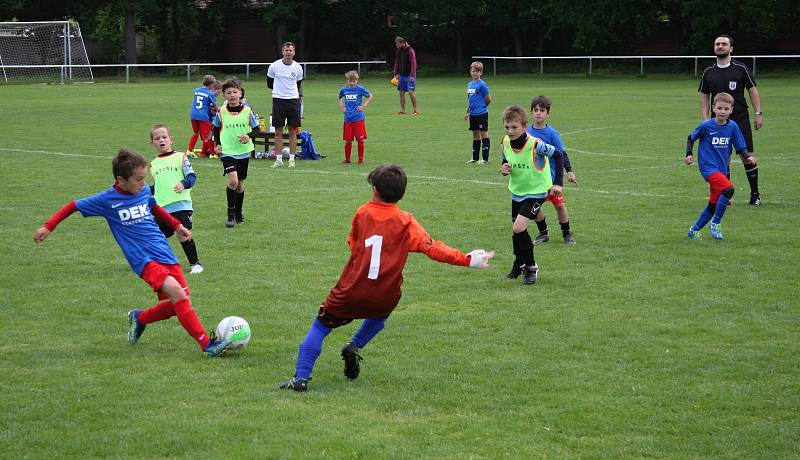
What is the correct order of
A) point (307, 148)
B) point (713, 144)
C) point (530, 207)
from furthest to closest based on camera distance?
1. point (307, 148)
2. point (713, 144)
3. point (530, 207)

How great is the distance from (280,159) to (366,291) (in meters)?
13.5

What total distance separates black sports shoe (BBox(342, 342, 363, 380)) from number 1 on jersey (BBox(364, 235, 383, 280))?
0.62 m

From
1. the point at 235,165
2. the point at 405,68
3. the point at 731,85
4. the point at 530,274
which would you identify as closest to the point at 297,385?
the point at 530,274

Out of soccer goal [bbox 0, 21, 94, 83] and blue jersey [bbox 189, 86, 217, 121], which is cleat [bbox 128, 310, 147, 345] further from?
soccer goal [bbox 0, 21, 94, 83]

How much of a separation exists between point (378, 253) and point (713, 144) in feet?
22.9

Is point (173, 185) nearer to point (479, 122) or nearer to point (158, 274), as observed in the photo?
point (158, 274)

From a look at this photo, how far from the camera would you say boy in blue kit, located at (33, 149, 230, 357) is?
24.3 ft

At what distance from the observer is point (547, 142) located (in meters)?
11.4

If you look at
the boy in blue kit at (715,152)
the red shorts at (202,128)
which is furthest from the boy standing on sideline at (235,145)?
the red shorts at (202,128)

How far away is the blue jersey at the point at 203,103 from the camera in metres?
21.0

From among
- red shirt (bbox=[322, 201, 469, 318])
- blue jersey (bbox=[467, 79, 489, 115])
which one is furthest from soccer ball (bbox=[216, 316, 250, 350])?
blue jersey (bbox=[467, 79, 489, 115])

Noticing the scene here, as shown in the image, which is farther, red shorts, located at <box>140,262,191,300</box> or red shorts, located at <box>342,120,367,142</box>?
red shorts, located at <box>342,120,367,142</box>

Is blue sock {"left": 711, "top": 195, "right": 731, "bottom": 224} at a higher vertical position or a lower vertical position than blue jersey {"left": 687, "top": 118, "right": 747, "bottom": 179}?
lower

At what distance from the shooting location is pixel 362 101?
2044 cm
